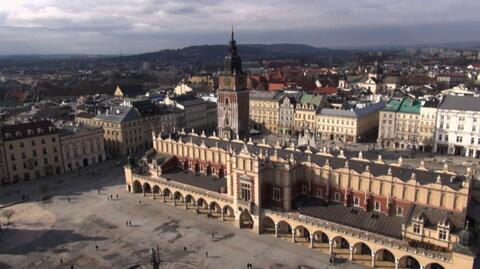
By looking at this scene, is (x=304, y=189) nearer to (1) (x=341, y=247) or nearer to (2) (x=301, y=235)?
(2) (x=301, y=235)

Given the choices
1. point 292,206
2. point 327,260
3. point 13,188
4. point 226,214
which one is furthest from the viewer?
point 13,188

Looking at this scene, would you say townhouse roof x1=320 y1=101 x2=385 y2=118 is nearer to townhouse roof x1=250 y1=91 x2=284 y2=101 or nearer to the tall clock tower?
townhouse roof x1=250 y1=91 x2=284 y2=101

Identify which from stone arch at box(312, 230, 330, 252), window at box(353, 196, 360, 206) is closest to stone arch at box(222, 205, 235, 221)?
stone arch at box(312, 230, 330, 252)

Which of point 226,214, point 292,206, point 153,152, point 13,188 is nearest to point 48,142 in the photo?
point 13,188

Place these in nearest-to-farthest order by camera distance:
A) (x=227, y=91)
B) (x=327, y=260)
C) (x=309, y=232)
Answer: (x=327, y=260) < (x=309, y=232) < (x=227, y=91)

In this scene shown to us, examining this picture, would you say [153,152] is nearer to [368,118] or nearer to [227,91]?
[227,91]
